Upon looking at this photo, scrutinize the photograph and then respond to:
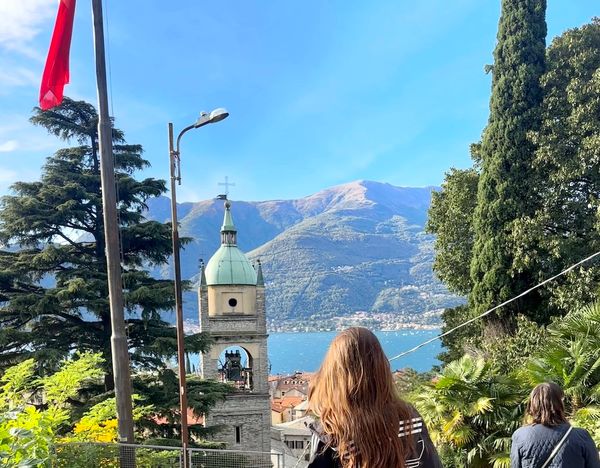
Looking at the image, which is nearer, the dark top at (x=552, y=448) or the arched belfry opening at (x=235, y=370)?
the dark top at (x=552, y=448)

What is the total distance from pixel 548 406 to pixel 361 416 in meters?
1.98

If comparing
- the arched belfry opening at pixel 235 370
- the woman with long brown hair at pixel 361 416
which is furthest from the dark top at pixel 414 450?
the arched belfry opening at pixel 235 370

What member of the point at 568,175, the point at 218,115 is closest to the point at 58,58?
the point at 218,115

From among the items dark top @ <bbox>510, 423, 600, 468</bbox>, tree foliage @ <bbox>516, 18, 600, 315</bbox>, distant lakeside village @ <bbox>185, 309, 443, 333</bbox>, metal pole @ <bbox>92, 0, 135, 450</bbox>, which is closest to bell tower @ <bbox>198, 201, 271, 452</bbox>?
tree foliage @ <bbox>516, 18, 600, 315</bbox>

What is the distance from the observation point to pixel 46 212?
13.0 meters

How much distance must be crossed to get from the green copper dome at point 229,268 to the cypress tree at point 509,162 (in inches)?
566

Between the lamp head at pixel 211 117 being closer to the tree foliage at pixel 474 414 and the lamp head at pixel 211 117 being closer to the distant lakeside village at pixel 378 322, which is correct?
the tree foliage at pixel 474 414

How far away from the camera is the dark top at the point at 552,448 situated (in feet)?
9.88

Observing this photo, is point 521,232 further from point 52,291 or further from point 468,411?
point 52,291

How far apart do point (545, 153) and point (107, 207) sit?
35.8 ft

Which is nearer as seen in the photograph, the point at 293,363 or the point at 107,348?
the point at 107,348

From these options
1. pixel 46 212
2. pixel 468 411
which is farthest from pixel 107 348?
pixel 468 411

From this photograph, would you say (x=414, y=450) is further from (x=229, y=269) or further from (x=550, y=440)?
(x=229, y=269)

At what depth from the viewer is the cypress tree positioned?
1344cm
